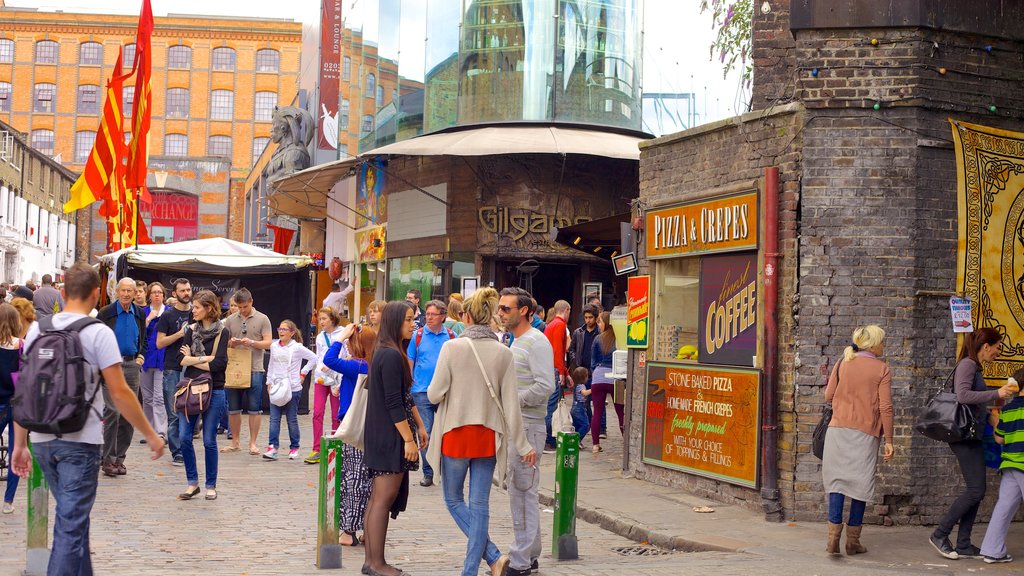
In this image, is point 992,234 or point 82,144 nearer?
point 992,234

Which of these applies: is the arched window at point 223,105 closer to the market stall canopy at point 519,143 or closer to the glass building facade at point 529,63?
the glass building facade at point 529,63

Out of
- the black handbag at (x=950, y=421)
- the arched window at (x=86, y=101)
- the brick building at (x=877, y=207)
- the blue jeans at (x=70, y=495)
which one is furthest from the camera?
the arched window at (x=86, y=101)

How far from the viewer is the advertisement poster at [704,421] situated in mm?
10688

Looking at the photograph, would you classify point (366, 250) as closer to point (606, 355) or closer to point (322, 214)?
point (322, 214)

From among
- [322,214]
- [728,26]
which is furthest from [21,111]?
[728,26]

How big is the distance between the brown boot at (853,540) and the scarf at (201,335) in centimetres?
658

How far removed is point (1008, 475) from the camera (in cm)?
852

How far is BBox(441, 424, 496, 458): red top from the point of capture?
7180 millimetres

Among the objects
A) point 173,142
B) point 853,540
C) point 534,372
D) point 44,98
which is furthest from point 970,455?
point 44,98

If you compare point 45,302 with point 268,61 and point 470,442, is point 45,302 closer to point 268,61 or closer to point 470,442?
point 470,442

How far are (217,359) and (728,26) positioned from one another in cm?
869

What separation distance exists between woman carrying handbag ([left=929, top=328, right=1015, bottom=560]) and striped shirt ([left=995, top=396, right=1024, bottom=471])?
10cm

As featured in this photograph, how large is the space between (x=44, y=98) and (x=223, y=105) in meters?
12.0

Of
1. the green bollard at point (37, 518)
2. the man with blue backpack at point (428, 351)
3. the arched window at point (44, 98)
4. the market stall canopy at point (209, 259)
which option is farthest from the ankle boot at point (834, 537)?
the arched window at point (44, 98)
